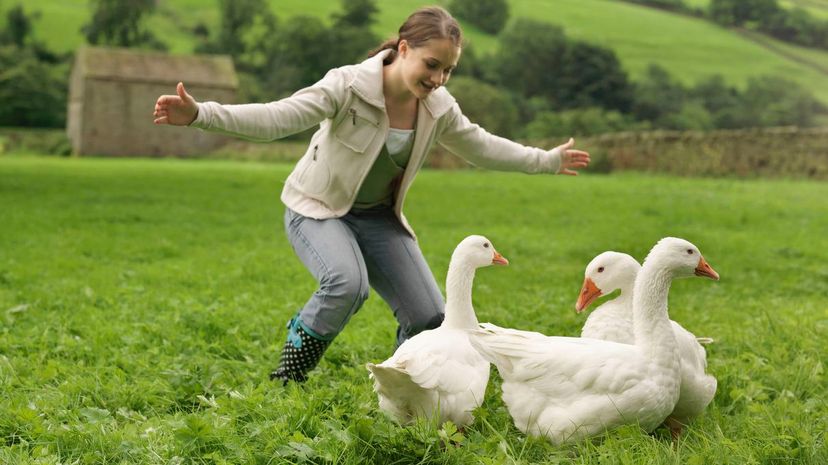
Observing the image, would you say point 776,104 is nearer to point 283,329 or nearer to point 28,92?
point 28,92

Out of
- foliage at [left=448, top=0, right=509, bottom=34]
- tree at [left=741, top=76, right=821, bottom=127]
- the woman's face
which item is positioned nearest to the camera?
the woman's face

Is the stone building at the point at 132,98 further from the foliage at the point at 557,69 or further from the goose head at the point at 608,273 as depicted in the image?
the goose head at the point at 608,273

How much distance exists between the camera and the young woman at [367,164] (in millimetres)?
4824

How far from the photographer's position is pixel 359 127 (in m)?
5.04

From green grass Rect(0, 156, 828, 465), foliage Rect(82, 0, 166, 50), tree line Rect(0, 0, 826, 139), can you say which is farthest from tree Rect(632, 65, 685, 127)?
green grass Rect(0, 156, 828, 465)

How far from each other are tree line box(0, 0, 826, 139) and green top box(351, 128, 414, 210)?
41067 millimetres

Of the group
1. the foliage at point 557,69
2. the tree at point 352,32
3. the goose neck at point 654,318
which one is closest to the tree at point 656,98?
the foliage at point 557,69

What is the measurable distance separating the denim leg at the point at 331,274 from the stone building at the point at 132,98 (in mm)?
46030

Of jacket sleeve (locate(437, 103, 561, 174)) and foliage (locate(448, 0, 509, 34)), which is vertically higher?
→ jacket sleeve (locate(437, 103, 561, 174))

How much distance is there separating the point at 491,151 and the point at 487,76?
50.8 meters

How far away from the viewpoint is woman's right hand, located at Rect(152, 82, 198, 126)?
421 centimetres

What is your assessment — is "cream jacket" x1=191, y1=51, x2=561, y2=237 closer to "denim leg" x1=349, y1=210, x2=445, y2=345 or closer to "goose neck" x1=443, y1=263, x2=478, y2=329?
"denim leg" x1=349, y1=210, x2=445, y2=345

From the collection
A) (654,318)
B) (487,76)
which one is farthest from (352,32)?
(654,318)

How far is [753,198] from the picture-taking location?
748 inches
